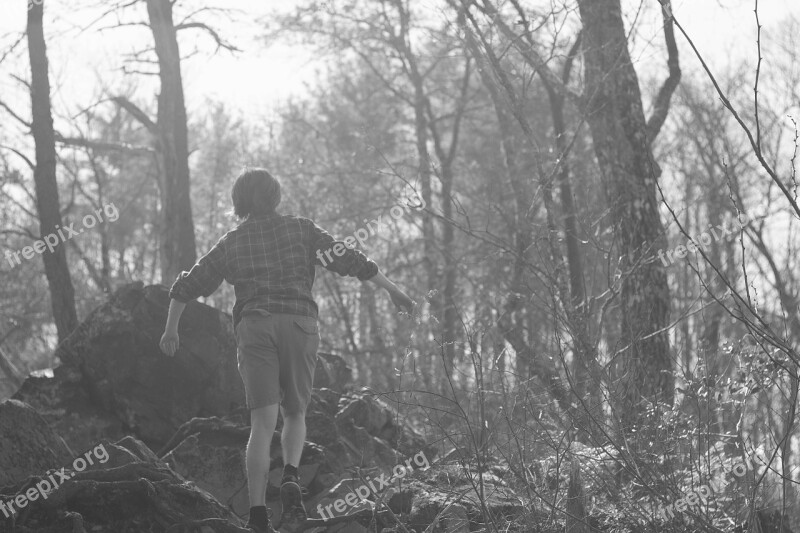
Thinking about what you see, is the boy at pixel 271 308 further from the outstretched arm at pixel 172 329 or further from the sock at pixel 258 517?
the outstretched arm at pixel 172 329

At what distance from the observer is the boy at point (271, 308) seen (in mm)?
5688

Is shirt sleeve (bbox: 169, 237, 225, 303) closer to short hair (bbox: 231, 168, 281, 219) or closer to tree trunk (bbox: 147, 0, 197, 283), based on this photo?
short hair (bbox: 231, 168, 281, 219)

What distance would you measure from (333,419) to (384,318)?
703 inches

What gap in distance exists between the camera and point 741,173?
24.5 metres

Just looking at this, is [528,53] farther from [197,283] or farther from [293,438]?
[293,438]

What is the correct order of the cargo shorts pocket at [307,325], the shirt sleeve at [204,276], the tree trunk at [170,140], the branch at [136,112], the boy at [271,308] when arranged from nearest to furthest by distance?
the boy at [271,308]
the cargo shorts pocket at [307,325]
the shirt sleeve at [204,276]
the tree trunk at [170,140]
the branch at [136,112]

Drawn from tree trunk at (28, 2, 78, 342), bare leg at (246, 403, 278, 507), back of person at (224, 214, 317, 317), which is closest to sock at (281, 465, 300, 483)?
bare leg at (246, 403, 278, 507)

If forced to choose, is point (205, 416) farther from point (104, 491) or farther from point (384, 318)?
point (384, 318)

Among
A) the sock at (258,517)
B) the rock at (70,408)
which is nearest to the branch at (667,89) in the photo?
the rock at (70,408)

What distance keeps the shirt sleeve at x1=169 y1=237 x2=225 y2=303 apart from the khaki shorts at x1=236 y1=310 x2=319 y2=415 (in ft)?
1.59

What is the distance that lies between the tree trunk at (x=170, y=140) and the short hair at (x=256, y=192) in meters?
8.60

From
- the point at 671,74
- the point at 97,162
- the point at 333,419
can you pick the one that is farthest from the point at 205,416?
the point at 97,162

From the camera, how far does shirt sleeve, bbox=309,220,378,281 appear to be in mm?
6074

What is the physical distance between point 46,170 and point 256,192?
864cm
